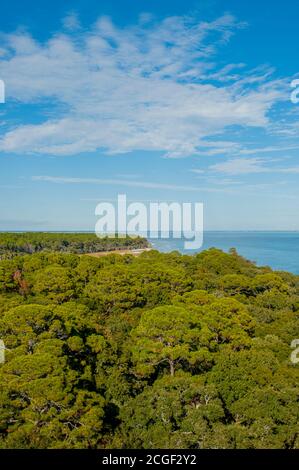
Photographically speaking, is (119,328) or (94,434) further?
(119,328)

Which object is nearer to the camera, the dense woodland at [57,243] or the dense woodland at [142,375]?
the dense woodland at [142,375]

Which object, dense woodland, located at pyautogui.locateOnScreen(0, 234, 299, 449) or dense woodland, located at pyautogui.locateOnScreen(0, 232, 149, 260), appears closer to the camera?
dense woodland, located at pyautogui.locateOnScreen(0, 234, 299, 449)

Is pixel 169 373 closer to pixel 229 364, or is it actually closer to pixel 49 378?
pixel 229 364
